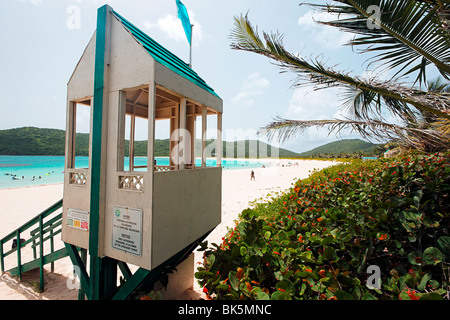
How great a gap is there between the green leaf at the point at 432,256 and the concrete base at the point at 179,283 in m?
4.42

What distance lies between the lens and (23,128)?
9788 cm

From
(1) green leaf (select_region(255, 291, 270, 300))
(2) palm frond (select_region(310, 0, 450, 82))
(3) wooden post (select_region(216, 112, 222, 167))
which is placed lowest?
(1) green leaf (select_region(255, 291, 270, 300))

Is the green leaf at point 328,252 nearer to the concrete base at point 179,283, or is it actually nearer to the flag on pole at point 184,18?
the concrete base at point 179,283

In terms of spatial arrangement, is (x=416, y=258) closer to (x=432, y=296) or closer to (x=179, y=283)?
(x=432, y=296)

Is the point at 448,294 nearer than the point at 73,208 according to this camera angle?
Yes

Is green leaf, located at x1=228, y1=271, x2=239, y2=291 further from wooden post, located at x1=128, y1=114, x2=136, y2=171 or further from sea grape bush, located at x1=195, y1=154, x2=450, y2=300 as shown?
wooden post, located at x1=128, y1=114, x2=136, y2=171

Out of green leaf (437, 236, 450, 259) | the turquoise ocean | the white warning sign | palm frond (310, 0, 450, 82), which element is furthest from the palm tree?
the turquoise ocean

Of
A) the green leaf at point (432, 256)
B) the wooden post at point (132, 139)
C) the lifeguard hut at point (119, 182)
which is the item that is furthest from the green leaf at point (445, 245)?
the wooden post at point (132, 139)

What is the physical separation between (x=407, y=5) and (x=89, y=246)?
241 inches

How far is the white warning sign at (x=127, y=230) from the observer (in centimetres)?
292

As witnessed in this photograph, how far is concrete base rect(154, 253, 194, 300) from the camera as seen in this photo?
4354 mm
